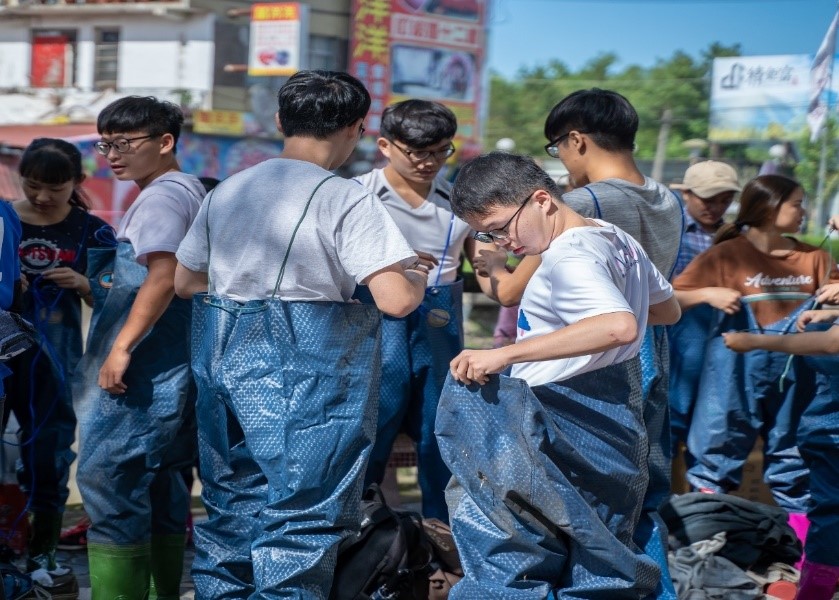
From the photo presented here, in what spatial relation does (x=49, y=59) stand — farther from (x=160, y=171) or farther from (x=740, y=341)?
(x=740, y=341)

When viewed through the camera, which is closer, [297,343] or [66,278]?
[297,343]

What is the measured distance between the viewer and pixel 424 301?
4.51 meters

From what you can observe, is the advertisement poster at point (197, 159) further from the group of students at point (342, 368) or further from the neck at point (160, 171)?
the group of students at point (342, 368)

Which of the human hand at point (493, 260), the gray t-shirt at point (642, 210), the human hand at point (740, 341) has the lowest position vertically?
the human hand at point (740, 341)

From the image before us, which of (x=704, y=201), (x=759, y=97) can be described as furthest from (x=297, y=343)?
(x=759, y=97)

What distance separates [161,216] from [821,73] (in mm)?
5932

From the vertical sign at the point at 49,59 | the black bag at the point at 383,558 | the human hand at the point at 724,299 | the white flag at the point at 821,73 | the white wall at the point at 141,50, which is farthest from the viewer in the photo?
the vertical sign at the point at 49,59

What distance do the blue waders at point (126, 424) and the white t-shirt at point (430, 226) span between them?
110 cm

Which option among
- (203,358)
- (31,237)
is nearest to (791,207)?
(203,358)

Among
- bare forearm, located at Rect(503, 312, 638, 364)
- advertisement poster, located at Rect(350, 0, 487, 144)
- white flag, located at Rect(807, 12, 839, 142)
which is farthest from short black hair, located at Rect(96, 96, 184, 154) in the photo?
advertisement poster, located at Rect(350, 0, 487, 144)

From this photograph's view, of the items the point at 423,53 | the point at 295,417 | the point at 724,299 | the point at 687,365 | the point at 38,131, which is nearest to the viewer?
the point at 295,417

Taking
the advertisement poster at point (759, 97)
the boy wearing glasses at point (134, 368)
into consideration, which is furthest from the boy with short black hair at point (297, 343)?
the advertisement poster at point (759, 97)

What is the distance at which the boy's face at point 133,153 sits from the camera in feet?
13.2

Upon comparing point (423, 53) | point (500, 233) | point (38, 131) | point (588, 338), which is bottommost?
point (588, 338)
